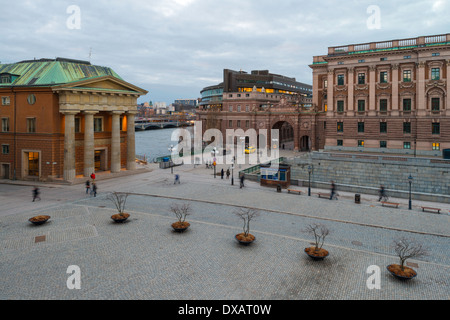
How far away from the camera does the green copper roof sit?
35.3 meters

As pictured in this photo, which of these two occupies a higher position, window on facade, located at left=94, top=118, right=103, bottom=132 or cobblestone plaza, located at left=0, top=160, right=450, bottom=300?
window on facade, located at left=94, top=118, right=103, bottom=132

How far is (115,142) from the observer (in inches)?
1577

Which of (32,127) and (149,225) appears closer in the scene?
(149,225)

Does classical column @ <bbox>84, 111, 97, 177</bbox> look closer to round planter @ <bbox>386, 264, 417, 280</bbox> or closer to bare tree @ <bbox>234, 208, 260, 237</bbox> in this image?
bare tree @ <bbox>234, 208, 260, 237</bbox>

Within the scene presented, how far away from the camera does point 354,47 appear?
174ft

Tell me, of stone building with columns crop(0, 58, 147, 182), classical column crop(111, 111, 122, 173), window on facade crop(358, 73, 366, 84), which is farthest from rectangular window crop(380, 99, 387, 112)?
classical column crop(111, 111, 122, 173)

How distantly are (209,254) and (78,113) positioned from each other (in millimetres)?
29279

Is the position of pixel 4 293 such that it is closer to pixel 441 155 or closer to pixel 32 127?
pixel 32 127

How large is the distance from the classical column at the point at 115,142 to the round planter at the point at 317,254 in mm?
31101

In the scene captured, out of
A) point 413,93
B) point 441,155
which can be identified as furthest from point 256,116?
point 441,155

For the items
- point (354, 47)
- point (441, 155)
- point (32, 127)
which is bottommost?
point (441, 155)

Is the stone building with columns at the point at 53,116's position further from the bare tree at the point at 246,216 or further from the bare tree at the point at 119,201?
the bare tree at the point at 246,216

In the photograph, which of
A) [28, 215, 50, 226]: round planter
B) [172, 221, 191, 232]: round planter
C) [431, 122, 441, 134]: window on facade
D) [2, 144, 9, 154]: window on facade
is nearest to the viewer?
[172, 221, 191, 232]: round planter
